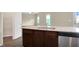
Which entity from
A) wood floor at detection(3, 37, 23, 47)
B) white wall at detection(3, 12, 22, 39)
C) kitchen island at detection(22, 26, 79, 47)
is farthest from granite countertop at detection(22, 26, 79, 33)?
wood floor at detection(3, 37, 23, 47)

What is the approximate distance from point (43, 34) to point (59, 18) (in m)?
0.31

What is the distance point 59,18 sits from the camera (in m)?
1.81

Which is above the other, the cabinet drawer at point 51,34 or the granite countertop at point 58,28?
the granite countertop at point 58,28

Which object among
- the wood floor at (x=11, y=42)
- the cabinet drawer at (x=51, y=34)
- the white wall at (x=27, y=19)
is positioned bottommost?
the wood floor at (x=11, y=42)

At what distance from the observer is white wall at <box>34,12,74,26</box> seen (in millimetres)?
1798

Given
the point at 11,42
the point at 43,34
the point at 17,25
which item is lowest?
the point at 11,42

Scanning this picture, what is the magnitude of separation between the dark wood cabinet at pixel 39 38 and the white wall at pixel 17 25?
7 centimetres

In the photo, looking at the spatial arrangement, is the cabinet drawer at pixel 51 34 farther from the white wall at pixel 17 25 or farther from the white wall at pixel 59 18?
the white wall at pixel 17 25

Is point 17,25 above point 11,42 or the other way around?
above

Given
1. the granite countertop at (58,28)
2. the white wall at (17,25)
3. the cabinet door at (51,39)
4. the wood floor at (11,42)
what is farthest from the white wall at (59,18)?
the wood floor at (11,42)

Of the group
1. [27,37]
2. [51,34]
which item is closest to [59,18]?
[51,34]

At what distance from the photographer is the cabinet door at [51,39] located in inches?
72.9

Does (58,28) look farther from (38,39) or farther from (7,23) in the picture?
(7,23)
